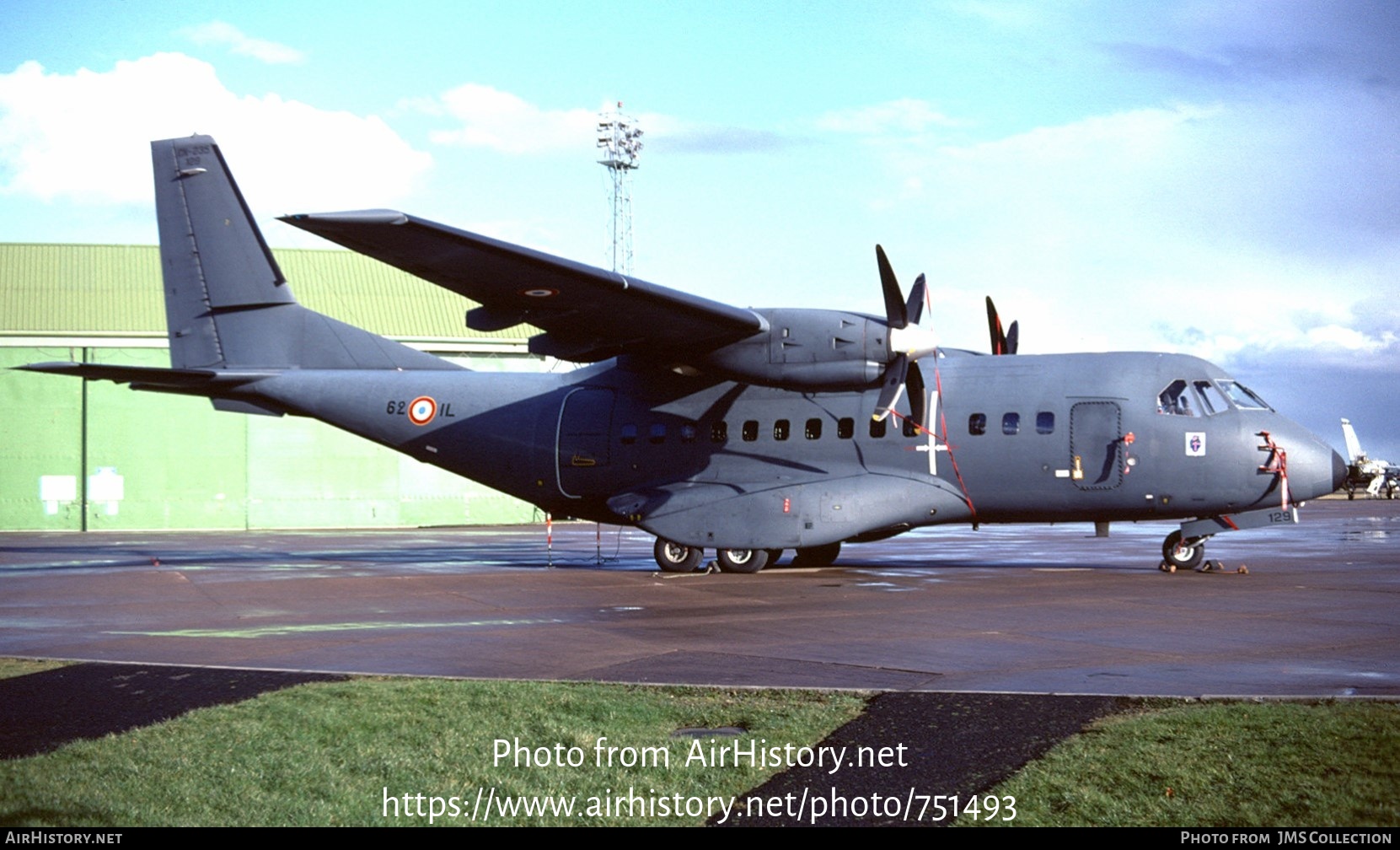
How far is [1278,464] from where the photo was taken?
62.6 ft

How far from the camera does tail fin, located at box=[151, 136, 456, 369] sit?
77.7 ft

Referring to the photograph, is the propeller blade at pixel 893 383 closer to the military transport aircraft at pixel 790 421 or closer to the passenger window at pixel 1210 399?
the military transport aircraft at pixel 790 421

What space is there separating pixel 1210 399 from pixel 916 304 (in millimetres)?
4994

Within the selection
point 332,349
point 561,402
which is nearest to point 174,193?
point 332,349

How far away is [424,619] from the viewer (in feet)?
47.3

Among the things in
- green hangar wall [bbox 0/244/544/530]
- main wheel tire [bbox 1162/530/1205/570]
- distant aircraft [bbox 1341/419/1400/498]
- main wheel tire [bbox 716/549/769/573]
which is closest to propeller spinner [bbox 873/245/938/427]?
main wheel tire [bbox 716/549/769/573]

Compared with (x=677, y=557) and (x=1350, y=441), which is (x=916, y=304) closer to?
(x=677, y=557)

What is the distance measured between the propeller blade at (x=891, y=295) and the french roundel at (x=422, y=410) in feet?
30.0

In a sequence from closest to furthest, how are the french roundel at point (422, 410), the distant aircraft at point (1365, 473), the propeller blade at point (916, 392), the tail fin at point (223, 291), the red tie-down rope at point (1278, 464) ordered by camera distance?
the red tie-down rope at point (1278, 464) < the propeller blade at point (916, 392) < the french roundel at point (422, 410) < the tail fin at point (223, 291) < the distant aircraft at point (1365, 473)

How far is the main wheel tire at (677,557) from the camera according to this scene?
70.4 ft

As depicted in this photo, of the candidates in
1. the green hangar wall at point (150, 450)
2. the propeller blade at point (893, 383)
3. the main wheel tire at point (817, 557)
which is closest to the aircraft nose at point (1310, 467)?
the propeller blade at point (893, 383)

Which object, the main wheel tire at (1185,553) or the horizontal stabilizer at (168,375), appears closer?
the main wheel tire at (1185,553)

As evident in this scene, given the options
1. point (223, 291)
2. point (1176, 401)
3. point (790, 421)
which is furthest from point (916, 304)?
point (223, 291)

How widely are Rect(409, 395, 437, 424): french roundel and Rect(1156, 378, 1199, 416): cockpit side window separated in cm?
1320
